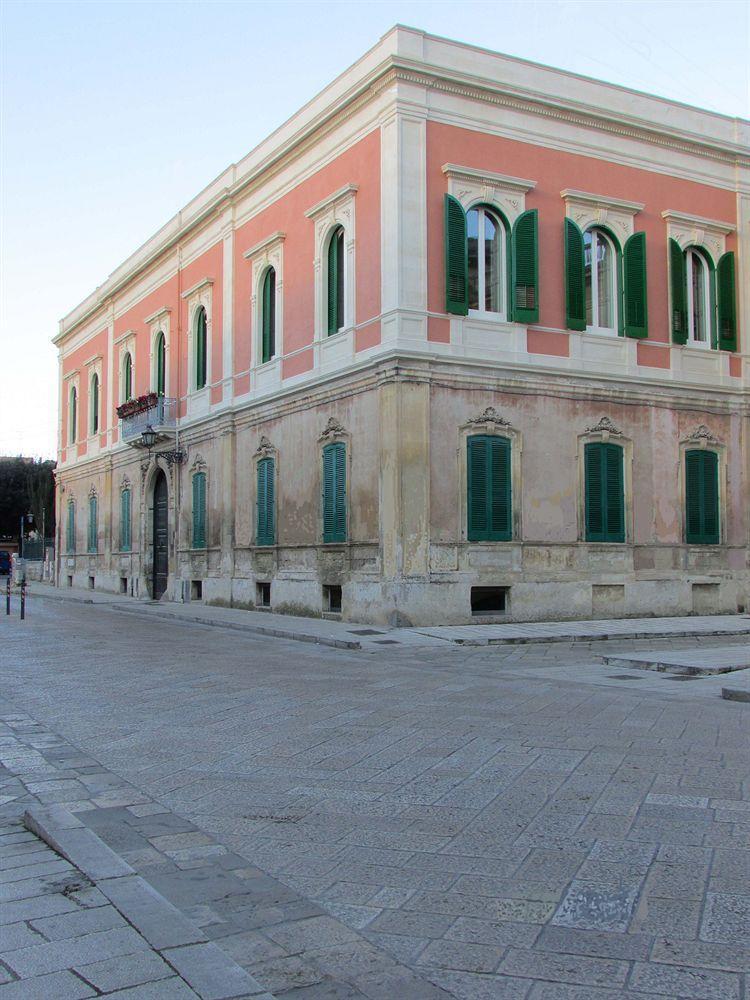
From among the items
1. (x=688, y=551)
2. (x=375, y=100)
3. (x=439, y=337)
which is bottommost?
(x=688, y=551)

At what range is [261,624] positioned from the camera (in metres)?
19.2

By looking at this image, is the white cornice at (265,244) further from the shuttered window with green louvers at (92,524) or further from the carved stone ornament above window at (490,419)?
the shuttered window with green louvers at (92,524)

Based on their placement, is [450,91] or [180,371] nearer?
[450,91]

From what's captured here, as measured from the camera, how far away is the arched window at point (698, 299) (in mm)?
22641

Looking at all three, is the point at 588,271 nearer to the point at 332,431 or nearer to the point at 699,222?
the point at 699,222

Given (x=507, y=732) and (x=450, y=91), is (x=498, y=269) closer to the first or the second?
(x=450, y=91)

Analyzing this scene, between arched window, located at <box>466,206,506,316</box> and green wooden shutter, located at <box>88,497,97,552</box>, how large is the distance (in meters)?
21.3

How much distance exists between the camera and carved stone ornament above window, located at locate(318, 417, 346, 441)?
67.3 ft

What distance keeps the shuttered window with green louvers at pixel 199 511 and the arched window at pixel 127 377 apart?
8187mm

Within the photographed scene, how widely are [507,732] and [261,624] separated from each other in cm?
1183

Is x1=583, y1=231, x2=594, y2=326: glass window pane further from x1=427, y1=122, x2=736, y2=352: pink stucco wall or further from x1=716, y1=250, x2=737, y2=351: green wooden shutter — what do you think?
x1=716, y1=250, x2=737, y2=351: green wooden shutter

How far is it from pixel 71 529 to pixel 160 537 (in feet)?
35.3

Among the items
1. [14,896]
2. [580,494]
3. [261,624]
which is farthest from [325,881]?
[580,494]

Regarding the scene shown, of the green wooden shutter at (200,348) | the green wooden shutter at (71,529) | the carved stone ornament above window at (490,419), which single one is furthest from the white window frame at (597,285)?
the green wooden shutter at (71,529)
